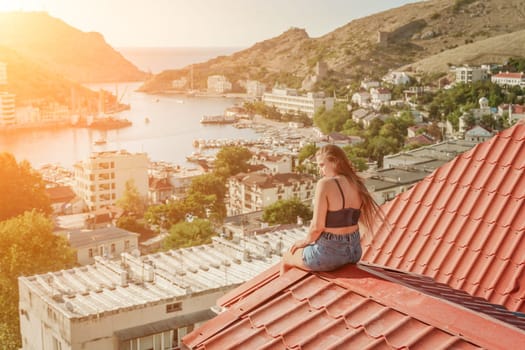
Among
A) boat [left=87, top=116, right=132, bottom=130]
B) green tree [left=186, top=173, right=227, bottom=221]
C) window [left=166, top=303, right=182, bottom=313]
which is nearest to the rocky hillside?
boat [left=87, top=116, right=132, bottom=130]

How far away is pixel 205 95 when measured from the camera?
195 feet

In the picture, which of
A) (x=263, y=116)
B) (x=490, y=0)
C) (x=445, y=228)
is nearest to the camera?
(x=445, y=228)

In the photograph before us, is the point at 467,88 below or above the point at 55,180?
above

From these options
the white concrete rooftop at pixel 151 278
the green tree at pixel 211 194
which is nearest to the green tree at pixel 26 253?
the white concrete rooftop at pixel 151 278

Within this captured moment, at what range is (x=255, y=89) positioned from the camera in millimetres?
54219

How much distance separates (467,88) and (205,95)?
28116 millimetres

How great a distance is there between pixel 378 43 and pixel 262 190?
38.4m

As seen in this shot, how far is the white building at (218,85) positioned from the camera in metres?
59.5

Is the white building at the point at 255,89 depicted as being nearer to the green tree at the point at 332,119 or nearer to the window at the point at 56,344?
the green tree at the point at 332,119

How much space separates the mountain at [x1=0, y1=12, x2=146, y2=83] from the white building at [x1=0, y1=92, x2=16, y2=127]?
2966 cm

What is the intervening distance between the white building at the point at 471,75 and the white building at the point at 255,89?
17699 mm

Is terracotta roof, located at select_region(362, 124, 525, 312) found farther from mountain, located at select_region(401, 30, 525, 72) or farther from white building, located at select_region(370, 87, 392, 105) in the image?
mountain, located at select_region(401, 30, 525, 72)

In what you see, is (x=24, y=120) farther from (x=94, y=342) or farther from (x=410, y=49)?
(x=94, y=342)

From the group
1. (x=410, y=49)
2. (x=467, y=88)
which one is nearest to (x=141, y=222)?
(x=467, y=88)
